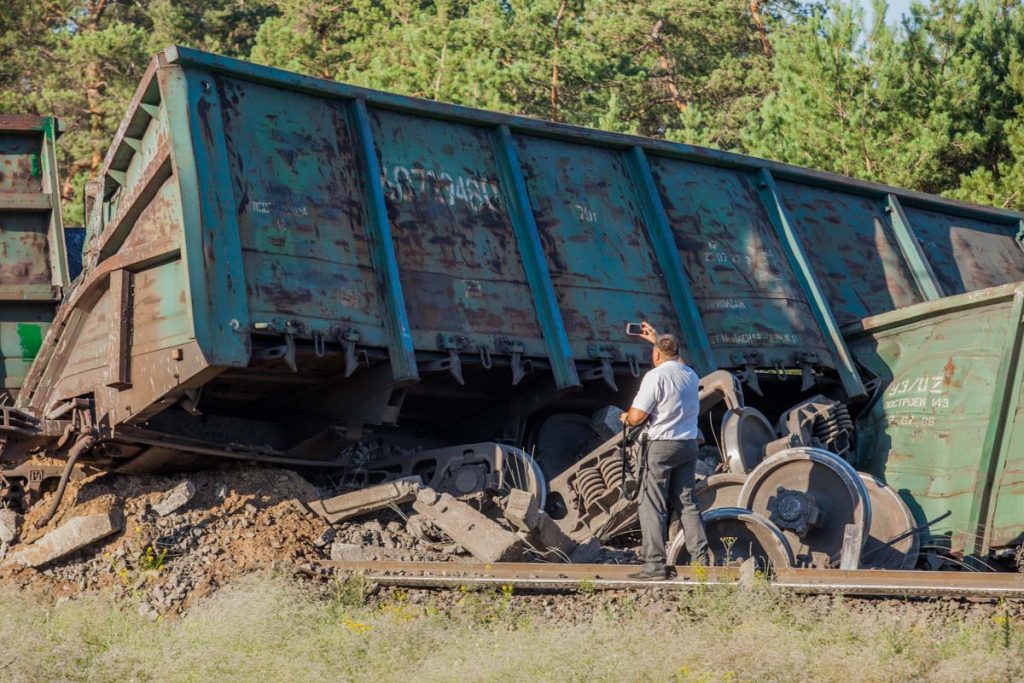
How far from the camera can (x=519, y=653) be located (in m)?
6.49

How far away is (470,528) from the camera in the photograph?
29.3ft

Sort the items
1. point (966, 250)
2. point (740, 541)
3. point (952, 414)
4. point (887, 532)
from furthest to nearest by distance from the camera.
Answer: point (966, 250) → point (952, 414) → point (887, 532) → point (740, 541)

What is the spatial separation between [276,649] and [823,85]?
15909 mm

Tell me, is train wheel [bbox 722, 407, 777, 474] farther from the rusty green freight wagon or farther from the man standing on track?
the rusty green freight wagon

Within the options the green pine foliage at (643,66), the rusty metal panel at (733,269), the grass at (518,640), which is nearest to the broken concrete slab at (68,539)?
the grass at (518,640)

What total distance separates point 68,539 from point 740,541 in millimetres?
4164

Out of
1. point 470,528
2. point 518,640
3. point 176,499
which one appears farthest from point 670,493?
point 176,499

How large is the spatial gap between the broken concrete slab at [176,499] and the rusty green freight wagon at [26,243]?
7.71 ft

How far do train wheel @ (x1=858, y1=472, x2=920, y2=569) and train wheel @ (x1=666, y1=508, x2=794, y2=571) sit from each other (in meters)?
0.96

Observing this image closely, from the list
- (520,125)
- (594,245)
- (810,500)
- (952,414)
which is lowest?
(810,500)

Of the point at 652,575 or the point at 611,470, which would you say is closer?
the point at 652,575

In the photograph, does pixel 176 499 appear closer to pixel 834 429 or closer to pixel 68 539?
pixel 68 539

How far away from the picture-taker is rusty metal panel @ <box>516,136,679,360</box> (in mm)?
11195

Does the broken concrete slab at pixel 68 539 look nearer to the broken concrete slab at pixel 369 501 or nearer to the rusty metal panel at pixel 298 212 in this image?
the broken concrete slab at pixel 369 501
